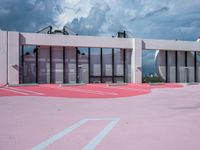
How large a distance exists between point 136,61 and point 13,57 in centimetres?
1317

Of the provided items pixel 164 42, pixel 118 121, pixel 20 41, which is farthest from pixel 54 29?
pixel 118 121

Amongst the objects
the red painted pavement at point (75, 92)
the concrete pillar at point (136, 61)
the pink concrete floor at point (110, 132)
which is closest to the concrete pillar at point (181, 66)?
the concrete pillar at point (136, 61)

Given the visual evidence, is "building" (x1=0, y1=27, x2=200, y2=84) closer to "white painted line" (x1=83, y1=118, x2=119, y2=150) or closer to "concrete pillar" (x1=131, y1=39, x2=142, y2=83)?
"concrete pillar" (x1=131, y1=39, x2=142, y2=83)

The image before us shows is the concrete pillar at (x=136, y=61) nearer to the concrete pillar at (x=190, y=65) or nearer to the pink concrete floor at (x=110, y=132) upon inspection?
the concrete pillar at (x=190, y=65)

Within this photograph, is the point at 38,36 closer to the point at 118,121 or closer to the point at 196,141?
the point at 118,121

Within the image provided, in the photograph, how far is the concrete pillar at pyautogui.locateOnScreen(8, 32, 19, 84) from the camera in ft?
81.9

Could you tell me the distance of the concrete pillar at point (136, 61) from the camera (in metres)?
29.2

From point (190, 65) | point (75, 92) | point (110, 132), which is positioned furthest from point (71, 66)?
point (110, 132)

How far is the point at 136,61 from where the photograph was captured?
95.9 ft

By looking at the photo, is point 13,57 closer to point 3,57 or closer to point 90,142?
point 3,57

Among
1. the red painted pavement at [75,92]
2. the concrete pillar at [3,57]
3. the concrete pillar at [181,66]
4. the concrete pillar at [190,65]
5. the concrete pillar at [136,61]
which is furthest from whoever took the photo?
the concrete pillar at [190,65]

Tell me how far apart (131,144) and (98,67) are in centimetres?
2534

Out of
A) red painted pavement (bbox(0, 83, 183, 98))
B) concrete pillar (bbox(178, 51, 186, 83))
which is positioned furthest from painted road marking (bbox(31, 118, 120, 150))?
concrete pillar (bbox(178, 51, 186, 83))

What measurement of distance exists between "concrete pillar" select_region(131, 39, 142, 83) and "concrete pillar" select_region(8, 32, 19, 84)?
12.6 meters
